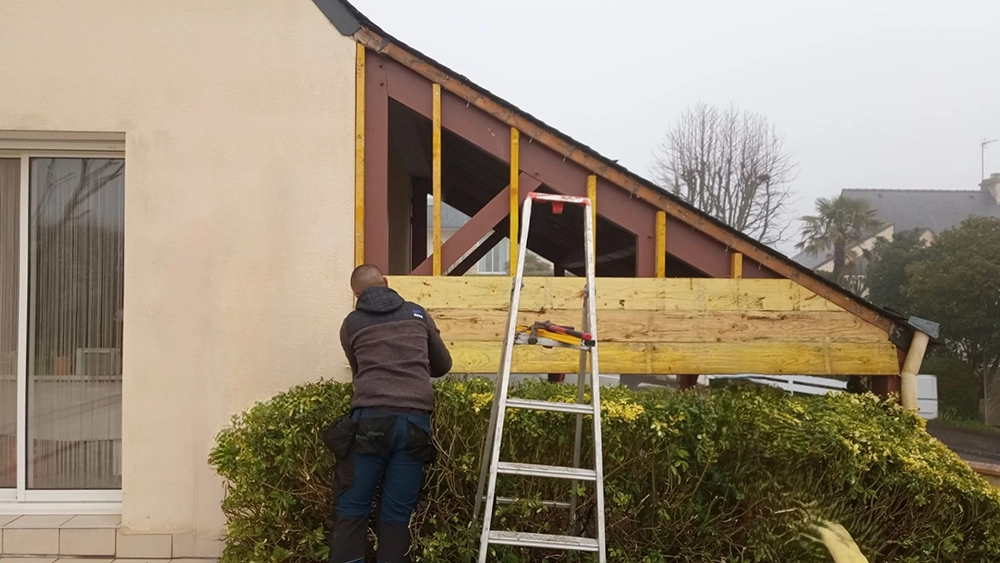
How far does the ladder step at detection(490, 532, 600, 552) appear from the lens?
9.43 feet

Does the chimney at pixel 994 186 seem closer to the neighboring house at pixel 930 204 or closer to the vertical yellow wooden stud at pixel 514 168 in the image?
the neighboring house at pixel 930 204

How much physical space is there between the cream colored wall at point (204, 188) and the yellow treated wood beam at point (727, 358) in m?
1.38

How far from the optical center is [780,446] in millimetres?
3443

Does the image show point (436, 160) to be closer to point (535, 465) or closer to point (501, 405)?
point (501, 405)

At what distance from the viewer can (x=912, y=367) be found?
431 centimetres

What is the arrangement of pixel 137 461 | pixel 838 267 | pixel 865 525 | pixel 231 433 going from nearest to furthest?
pixel 865 525
pixel 231 433
pixel 137 461
pixel 838 267

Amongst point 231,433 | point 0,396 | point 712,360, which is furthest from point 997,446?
point 0,396

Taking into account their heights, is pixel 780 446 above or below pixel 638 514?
above

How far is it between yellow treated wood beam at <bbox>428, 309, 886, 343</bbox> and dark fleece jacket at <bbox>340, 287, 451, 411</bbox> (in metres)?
1.06

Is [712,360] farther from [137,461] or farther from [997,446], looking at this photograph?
[997,446]

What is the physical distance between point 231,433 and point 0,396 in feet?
6.25

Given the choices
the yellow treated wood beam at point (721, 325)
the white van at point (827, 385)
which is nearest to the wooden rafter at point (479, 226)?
the yellow treated wood beam at point (721, 325)

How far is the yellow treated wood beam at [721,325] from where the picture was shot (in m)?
4.33

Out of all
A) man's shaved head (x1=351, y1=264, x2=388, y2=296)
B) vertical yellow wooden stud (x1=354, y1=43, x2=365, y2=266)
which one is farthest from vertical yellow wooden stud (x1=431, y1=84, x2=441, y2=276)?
man's shaved head (x1=351, y1=264, x2=388, y2=296)
